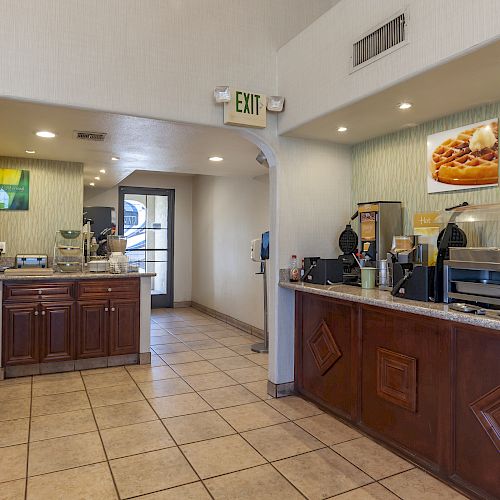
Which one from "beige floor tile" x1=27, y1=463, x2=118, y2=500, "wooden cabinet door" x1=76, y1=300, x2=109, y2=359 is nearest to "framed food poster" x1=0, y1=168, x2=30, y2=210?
"wooden cabinet door" x1=76, y1=300, x2=109, y2=359

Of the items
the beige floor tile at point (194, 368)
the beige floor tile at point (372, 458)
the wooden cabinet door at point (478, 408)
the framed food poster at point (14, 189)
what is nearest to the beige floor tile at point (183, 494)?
the beige floor tile at point (372, 458)

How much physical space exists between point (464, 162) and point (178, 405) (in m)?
2.75

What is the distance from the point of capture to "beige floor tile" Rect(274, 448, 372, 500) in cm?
235

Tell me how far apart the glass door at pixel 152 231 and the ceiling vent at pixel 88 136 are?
412 cm

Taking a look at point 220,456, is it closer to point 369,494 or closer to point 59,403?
point 369,494

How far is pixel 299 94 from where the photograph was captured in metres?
3.47

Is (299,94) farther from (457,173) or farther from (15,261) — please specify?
(15,261)

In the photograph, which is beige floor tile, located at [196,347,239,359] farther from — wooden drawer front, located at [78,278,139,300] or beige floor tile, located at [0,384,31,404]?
beige floor tile, located at [0,384,31,404]

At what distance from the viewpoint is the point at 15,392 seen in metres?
3.85

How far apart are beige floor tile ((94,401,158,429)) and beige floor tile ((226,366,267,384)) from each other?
3.25ft

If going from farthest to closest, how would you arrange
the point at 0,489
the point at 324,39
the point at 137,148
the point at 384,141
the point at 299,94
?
→ 1. the point at 137,148
2. the point at 384,141
3. the point at 299,94
4. the point at 324,39
5. the point at 0,489

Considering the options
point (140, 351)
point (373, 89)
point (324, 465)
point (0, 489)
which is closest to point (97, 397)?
point (140, 351)

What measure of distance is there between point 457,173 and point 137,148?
116 inches

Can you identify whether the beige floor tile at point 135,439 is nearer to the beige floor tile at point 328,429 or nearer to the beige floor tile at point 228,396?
the beige floor tile at point 228,396
